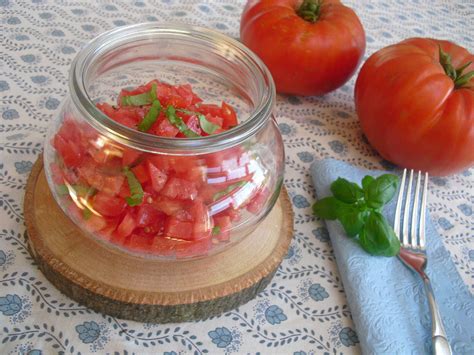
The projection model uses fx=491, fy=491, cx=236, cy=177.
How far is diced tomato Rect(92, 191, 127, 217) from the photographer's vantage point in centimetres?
63

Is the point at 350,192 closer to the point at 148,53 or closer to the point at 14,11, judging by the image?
the point at 148,53

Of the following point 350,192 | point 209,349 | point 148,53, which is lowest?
point 209,349

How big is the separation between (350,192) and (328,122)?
0.34m

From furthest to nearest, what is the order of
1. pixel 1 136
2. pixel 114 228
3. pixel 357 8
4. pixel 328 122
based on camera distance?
1. pixel 357 8
2. pixel 328 122
3. pixel 1 136
4. pixel 114 228

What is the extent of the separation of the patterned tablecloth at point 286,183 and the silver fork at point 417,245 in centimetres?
10

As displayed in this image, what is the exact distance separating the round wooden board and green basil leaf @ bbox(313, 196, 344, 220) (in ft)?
0.46

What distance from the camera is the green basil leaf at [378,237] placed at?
2.56ft

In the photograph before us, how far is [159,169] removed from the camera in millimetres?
622

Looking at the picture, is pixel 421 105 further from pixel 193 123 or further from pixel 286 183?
pixel 193 123

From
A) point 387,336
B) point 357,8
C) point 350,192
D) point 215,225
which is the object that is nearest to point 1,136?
point 215,225

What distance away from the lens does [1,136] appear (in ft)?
2.94

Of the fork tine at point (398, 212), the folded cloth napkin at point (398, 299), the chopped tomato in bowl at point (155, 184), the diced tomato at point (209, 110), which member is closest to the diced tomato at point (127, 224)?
the chopped tomato in bowl at point (155, 184)

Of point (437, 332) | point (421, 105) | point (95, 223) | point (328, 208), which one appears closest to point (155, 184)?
point (95, 223)

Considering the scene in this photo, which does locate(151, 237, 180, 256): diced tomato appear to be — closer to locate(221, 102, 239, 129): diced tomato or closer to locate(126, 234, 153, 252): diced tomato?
locate(126, 234, 153, 252): diced tomato
